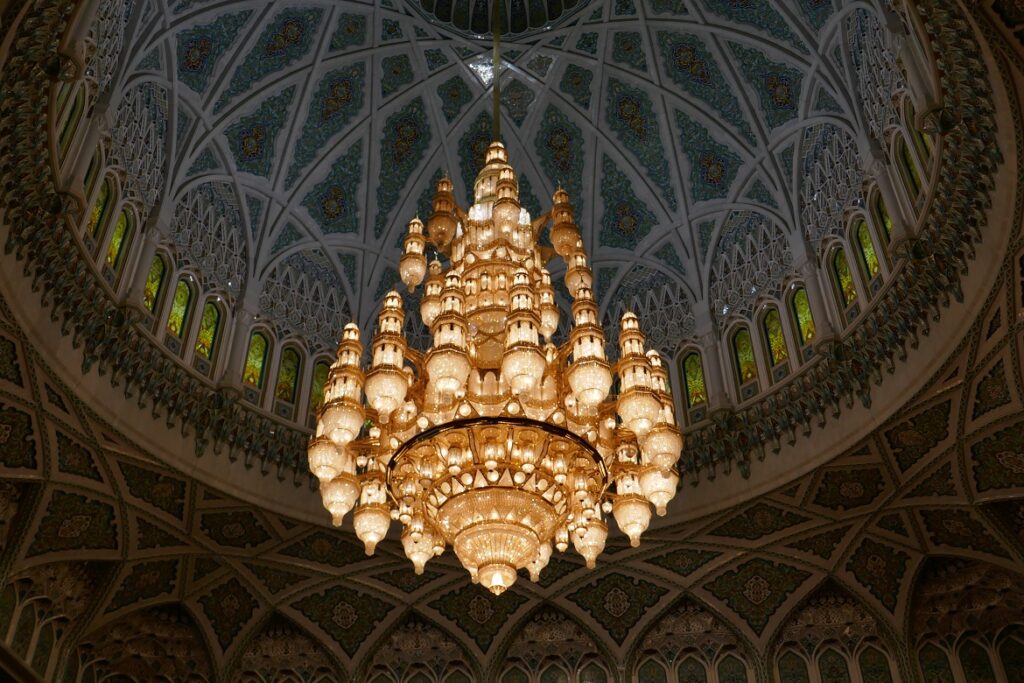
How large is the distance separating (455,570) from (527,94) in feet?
25.6

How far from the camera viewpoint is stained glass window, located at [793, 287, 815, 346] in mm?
13711

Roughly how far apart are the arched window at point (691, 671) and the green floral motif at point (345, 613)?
446 cm

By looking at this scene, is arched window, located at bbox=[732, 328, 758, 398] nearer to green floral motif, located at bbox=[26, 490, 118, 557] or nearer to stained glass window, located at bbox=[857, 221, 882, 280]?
stained glass window, located at bbox=[857, 221, 882, 280]

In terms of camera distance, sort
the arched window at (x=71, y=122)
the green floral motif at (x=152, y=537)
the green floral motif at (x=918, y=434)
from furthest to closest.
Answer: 1. the green floral motif at (x=152, y=537)
2. the green floral motif at (x=918, y=434)
3. the arched window at (x=71, y=122)

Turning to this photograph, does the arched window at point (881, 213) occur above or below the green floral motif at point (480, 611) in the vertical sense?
above


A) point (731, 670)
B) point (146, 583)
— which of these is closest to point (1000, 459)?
point (731, 670)

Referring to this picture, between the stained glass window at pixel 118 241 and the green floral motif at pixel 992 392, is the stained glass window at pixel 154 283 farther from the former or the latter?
the green floral motif at pixel 992 392

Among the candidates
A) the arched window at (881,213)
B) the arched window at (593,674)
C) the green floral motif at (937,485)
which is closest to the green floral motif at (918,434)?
the green floral motif at (937,485)

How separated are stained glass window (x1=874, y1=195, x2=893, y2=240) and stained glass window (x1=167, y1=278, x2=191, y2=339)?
9.54 meters

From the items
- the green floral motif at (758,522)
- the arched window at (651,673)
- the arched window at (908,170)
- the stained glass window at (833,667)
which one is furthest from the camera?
the arched window at (651,673)

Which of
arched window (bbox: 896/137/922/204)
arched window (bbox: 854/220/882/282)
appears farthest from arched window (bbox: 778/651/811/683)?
arched window (bbox: 896/137/922/204)

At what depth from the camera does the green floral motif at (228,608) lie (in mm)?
14180

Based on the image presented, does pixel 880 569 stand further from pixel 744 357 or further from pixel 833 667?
Result: pixel 744 357

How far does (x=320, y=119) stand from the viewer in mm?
15516
